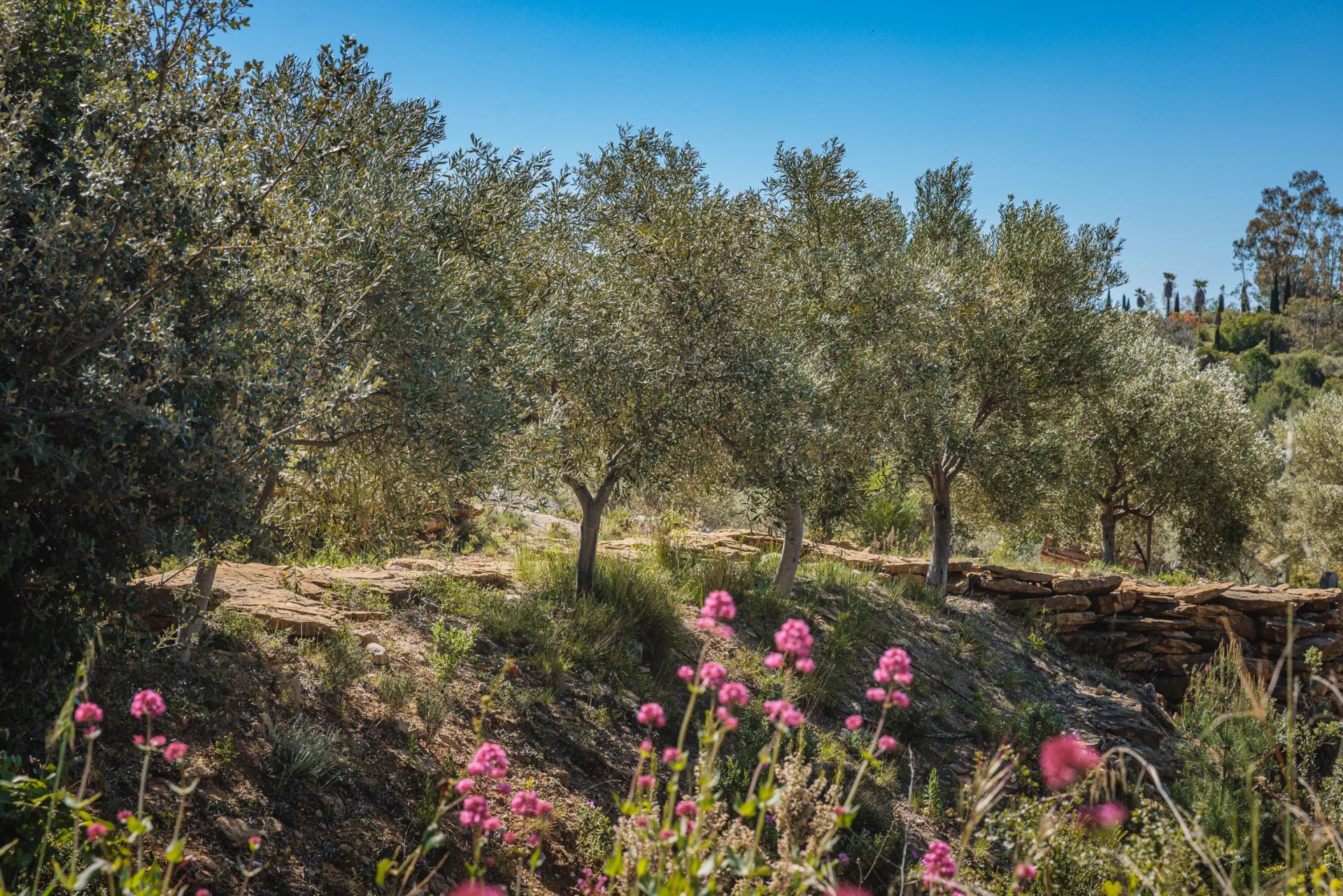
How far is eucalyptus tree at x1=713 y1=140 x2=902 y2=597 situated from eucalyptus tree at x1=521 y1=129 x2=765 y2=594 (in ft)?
1.27

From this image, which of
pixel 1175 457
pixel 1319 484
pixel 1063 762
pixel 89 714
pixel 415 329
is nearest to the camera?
pixel 89 714

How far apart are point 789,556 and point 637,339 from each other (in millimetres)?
4625

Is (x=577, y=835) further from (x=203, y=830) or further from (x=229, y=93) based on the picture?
(x=229, y=93)

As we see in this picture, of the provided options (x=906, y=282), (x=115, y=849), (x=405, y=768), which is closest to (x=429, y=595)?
(x=405, y=768)

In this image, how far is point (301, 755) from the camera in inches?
253

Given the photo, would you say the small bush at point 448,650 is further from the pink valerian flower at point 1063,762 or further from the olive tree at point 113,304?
the pink valerian flower at point 1063,762

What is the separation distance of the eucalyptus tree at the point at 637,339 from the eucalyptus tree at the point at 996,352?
13.5ft

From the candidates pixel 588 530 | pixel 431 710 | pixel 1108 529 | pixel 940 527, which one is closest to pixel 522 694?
pixel 431 710

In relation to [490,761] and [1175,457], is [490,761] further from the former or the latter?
[1175,457]

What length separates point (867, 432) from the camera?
13336 millimetres

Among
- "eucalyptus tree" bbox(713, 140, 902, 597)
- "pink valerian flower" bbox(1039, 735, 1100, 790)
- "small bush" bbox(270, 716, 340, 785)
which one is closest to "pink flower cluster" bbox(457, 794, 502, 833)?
"pink valerian flower" bbox(1039, 735, 1100, 790)

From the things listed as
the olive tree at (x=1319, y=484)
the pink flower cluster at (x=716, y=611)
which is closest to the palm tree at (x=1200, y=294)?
the olive tree at (x=1319, y=484)

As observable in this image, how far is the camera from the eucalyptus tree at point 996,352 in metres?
14.4

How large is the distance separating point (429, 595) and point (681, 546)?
4.89 meters
